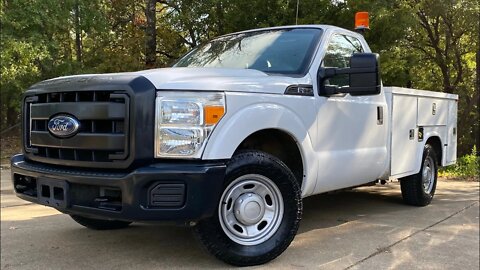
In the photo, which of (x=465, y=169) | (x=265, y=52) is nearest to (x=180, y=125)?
(x=265, y=52)

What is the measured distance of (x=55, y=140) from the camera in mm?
3758

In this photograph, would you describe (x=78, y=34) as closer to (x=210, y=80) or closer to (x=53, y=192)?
(x=53, y=192)

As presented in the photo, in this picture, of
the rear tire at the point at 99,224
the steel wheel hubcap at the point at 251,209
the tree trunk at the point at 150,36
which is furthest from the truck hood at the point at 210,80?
the tree trunk at the point at 150,36

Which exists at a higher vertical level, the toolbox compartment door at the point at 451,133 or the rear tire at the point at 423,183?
the toolbox compartment door at the point at 451,133

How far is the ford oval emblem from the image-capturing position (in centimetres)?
362

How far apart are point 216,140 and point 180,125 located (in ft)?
0.88

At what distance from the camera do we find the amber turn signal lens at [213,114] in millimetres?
3447

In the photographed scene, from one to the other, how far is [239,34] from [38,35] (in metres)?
8.34

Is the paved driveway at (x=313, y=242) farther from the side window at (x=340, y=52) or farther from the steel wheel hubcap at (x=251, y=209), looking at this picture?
the side window at (x=340, y=52)

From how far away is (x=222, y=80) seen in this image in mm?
3672

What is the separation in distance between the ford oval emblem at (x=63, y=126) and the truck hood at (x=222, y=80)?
60cm

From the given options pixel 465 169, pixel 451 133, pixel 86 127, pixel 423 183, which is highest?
pixel 86 127

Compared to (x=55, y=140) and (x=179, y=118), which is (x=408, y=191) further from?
(x=55, y=140)

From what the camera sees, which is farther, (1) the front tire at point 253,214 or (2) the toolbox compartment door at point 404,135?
(2) the toolbox compartment door at point 404,135
